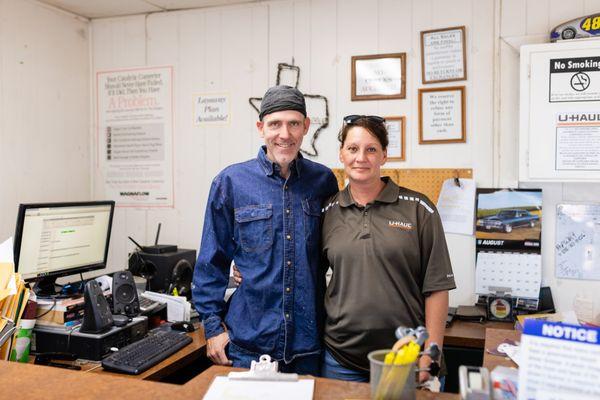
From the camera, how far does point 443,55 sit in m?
2.67

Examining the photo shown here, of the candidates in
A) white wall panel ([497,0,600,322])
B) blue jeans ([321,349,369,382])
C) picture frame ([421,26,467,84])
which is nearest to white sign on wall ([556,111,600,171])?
white wall panel ([497,0,600,322])

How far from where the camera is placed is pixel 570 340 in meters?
0.88

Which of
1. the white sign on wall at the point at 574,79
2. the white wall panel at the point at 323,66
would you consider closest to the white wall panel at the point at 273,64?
the white wall panel at the point at 323,66

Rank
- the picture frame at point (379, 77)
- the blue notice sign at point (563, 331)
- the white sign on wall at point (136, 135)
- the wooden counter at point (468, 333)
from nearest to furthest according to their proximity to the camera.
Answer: the blue notice sign at point (563, 331), the wooden counter at point (468, 333), the picture frame at point (379, 77), the white sign on wall at point (136, 135)

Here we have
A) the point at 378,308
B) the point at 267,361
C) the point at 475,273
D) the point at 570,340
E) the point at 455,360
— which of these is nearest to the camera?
the point at 570,340

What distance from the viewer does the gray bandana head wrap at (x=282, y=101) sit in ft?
5.70

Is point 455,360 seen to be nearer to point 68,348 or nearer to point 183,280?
point 183,280

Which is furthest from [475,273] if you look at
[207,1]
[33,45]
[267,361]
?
[33,45]

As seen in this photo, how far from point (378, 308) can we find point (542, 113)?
1.43 m

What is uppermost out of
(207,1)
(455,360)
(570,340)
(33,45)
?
(207,1)

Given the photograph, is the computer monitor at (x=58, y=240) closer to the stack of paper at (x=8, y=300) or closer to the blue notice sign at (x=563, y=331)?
the stack of paper at (x=8, y=300)

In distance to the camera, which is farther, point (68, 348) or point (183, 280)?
point (183, 280)

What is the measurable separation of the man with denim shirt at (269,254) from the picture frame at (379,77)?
110 centimetres

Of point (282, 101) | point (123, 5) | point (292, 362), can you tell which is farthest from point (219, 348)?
point (123, 5)
